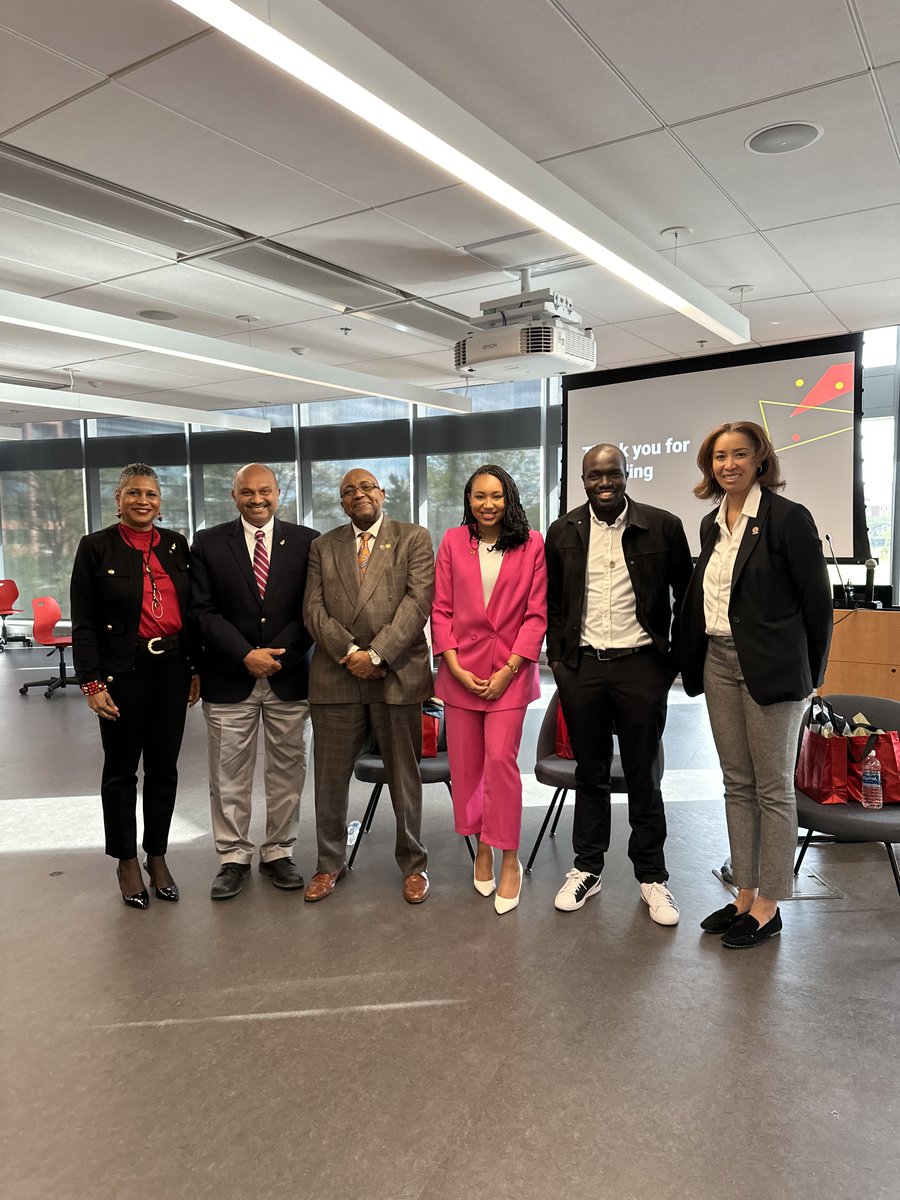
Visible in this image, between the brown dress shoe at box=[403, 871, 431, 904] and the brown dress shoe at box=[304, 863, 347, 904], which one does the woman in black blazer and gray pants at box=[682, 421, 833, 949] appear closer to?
the brown dress shoe at box=[403, 871, 431, 904]

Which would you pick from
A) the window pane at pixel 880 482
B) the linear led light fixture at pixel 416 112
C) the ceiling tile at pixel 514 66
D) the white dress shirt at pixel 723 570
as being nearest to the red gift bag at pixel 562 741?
the white dress shirt at pixel 723 570

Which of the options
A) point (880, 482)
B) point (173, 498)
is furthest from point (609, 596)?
point (173, 498)

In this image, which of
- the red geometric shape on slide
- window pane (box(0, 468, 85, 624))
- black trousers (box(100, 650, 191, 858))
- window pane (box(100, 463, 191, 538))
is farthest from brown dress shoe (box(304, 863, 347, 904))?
window pane (box(0, 468, 85, 624))

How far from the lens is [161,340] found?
5816 mm

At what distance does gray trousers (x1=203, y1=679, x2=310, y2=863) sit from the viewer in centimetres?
337

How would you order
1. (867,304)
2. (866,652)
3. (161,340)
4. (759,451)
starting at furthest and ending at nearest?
(867,304), (161,340), (866,652), (759,451)

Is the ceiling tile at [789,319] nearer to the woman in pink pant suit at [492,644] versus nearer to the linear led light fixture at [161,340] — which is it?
the linear led light fixture at [161,340]

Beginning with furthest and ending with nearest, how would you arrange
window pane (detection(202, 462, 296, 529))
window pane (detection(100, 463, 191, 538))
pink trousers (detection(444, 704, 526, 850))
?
window pane (detection(100, 463, 191, 538)) < window pane (detection(202, 462, 296, 529)) < pink trousers (detection(444, 704, 526, 850))

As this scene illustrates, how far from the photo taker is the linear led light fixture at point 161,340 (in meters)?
5.06

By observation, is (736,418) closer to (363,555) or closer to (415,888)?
(363,555)

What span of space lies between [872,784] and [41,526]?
12038 millimetres

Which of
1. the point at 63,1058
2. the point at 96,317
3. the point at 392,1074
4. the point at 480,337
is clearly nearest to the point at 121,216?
the point at 96,317

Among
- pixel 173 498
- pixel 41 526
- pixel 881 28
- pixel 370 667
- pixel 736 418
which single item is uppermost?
pixel 881 28

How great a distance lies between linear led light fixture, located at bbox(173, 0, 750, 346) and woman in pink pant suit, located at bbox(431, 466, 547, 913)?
1198mm
